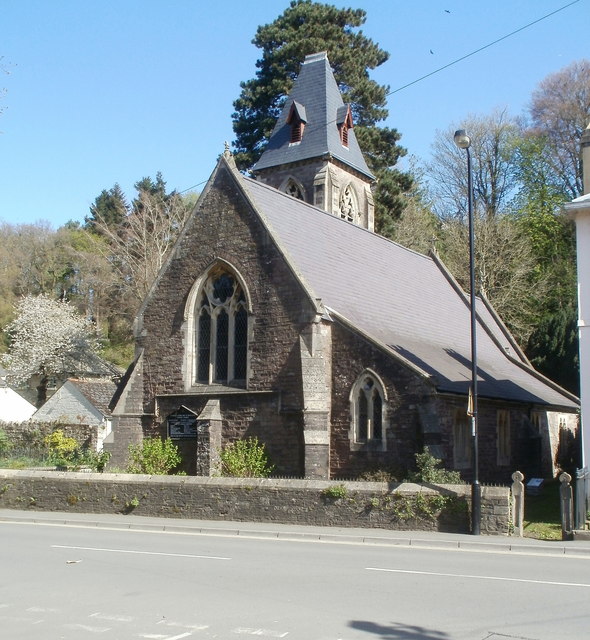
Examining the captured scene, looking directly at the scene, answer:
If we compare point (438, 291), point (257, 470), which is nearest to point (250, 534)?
point (257, 470)

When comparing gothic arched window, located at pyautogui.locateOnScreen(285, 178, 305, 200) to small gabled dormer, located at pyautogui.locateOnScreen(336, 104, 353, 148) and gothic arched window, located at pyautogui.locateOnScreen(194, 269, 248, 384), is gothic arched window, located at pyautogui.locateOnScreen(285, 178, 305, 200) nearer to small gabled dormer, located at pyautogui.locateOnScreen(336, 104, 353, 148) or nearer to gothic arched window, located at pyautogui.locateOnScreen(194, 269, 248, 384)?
small gabled dormer, located at pyautogui.locateOnScreen(336, 104, 353, 148)

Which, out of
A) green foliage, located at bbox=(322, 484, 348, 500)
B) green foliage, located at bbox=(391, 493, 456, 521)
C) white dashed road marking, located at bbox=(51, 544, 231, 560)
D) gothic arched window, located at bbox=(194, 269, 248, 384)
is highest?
gothic arched window, located at bbox=(194, 269, 248, 384)

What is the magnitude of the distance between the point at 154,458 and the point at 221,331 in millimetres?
4183

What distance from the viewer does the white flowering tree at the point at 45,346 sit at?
169 ft

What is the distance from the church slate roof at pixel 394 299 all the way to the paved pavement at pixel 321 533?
5.47m

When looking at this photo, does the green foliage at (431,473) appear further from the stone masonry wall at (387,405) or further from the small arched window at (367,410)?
the small arched window at (367,410)

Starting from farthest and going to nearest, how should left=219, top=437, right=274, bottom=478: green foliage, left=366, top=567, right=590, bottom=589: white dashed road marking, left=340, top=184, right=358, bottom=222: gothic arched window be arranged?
left=340, top=184, right=358, bottom=222: gothic arched window
left=219, top=437, right=274, bottom=478: green foliage
left=366, top=567, right=590, bottom=589: white dashed road marking

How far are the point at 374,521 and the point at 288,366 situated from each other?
22.0 feet

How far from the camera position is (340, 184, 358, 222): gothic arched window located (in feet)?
121

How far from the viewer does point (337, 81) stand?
157 ft

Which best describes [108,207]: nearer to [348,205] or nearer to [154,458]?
[348,205]

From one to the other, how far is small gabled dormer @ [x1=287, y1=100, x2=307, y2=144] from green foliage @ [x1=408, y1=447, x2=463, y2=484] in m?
22.3

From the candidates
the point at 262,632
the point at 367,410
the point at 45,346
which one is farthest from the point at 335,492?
the point at 45,346

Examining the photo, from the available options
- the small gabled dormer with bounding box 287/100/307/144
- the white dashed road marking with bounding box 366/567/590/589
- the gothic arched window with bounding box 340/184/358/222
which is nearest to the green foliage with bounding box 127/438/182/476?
the white dashed road marking with bounding box 366/567/590/589
